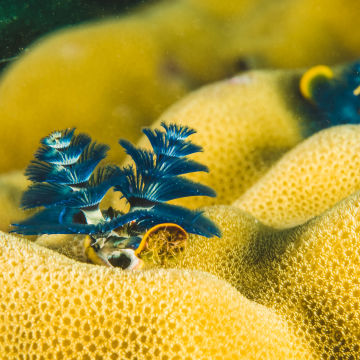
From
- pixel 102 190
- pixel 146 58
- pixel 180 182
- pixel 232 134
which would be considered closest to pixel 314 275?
pixel 180 182

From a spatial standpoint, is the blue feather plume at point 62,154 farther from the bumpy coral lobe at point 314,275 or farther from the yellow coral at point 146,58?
the yellow coral at point 146,58

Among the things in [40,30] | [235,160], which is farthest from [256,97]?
[40,30]

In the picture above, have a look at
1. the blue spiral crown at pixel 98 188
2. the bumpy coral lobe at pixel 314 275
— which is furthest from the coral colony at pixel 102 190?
the bumpy coral lobe at pixel 314 275

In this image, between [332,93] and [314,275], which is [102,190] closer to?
[314,275]

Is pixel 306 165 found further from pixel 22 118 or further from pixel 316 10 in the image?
pixel 22 118

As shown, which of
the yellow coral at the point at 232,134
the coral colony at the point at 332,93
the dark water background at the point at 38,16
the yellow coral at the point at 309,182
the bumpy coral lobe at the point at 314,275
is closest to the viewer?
the bumpy coral lobe at the point at 314,275

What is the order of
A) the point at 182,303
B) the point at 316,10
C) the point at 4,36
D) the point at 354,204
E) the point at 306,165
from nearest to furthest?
1. the point at 182,303
2. the point at 354,204
3. the point at 306,165
4. the point at 4,36
5. the point at 316,10
